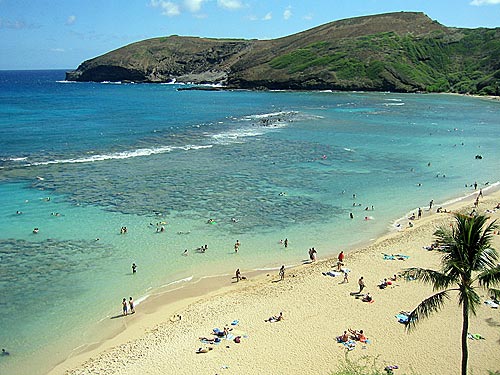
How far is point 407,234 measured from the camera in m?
34.6

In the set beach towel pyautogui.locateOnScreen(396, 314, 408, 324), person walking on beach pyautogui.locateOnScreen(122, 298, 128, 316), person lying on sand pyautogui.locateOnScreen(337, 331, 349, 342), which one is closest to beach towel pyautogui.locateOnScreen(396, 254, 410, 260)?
beach towel pyautogui.locateOnScreen(396, 314, 408, 324)

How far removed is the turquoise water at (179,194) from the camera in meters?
26.6

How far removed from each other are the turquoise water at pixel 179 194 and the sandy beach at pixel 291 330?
1833 millimetres

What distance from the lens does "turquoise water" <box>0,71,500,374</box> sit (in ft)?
87.4

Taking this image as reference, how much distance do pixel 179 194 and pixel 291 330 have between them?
23825mm

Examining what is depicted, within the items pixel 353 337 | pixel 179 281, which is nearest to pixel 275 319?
pixel 353 337

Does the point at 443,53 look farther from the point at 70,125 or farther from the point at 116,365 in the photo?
the point at 116,365

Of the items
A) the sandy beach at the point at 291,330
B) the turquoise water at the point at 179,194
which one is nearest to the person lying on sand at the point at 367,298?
the sandy beach at the point at 291,330

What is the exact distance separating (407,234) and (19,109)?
3919 inches

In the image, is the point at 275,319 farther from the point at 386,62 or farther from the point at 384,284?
the point at 386,62

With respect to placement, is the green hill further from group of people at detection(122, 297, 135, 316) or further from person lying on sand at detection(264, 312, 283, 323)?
group of people at detection(122, 297, 135, 316)

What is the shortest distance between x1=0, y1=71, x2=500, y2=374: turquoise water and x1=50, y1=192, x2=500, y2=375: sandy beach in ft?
6.01

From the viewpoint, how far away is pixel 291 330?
22.5 m

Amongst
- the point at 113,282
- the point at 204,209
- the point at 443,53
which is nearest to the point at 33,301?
the point at 113,282
